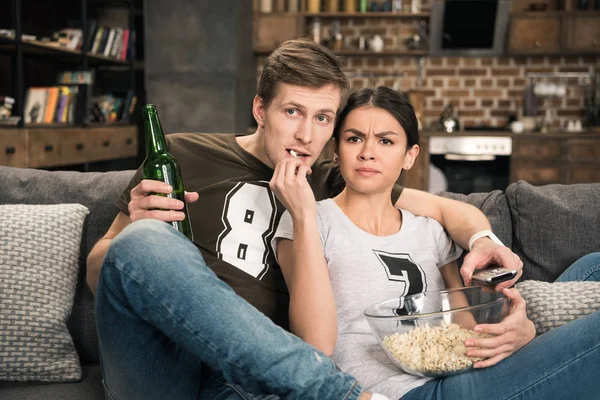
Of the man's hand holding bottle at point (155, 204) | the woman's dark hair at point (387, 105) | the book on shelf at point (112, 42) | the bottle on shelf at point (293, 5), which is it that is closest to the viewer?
the man's hand holding bottle at point (155, 204)

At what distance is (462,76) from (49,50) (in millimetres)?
3586

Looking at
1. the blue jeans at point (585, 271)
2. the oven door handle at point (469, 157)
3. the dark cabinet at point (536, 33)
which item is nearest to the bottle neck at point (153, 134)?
the blue jeans at point (585, 271)

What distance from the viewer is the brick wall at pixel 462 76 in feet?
→ 19.4

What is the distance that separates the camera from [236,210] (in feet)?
5.36

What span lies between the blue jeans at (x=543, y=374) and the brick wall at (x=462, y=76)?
4817 mm

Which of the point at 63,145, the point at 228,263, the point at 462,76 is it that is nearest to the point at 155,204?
the point at 228,263

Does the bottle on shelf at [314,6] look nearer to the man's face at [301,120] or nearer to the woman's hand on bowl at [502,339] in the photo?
the man's face at [301,120]

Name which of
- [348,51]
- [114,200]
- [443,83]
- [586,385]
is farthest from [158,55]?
[586,385]

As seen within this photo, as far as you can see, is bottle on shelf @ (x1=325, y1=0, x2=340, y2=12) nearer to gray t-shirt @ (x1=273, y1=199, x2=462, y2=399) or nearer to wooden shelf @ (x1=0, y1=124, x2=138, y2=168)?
wooden shelf @ (x1=0, y1=124, x2=138, y2=168)

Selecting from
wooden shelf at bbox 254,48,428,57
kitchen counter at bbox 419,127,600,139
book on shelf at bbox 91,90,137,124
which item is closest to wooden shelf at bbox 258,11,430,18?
wooden shelf at bbox 254,48,428,57

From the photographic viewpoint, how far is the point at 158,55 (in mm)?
5707

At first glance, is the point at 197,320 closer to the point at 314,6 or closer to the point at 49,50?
the point at 49,50

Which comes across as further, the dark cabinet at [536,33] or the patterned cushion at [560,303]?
the dark cabinet at [536,33]

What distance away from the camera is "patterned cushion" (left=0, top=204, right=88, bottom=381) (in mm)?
1557
